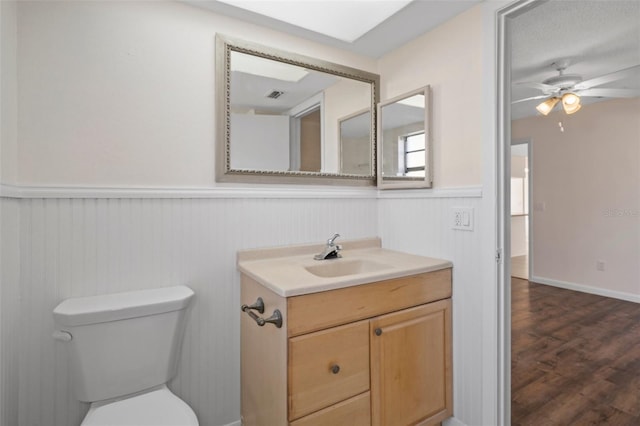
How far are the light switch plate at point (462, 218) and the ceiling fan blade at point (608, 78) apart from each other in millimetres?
1998

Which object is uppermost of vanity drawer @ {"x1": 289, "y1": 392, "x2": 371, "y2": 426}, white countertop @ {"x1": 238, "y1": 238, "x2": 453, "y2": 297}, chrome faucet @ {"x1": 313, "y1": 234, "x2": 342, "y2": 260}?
chrome faucet @ {"x1": 313, "y1": 234, "x2": 342, "y2": 260}

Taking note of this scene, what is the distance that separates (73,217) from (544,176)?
16.5 ft

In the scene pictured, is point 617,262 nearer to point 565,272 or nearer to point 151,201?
point 565,272

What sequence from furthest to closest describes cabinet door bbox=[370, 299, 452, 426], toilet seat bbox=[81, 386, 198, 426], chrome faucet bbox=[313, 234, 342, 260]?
1. chrome faucet bbox=[313, 234, 342, 260]
2. cabinet door bbox=[370, 299, 452, 426]
3. toilet seat bbox=[81, 386, 198, 426]

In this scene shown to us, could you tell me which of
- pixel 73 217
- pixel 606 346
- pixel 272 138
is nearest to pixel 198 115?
pixel 272 138

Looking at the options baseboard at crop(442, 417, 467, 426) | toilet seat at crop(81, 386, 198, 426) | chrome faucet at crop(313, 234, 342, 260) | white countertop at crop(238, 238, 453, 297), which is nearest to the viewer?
toilet seat at crop(81, 386, 198, 426)

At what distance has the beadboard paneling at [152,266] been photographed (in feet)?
4.02

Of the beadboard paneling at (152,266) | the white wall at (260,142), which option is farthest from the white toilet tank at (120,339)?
the white wall at (260,142)

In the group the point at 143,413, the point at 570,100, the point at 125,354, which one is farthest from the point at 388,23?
the point at 570,100

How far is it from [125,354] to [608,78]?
3692 mm

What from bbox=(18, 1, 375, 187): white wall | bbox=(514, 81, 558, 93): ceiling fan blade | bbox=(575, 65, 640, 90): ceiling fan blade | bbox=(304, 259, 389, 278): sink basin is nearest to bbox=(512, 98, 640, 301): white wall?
bbox=(575, 65, 640, 90): ceiling fan blade

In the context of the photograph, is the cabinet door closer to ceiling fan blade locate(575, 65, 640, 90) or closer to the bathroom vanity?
the bathroom vanity

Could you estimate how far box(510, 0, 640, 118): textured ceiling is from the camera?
74.0 inches

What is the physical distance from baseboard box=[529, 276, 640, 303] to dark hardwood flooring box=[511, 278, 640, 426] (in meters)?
0.12
